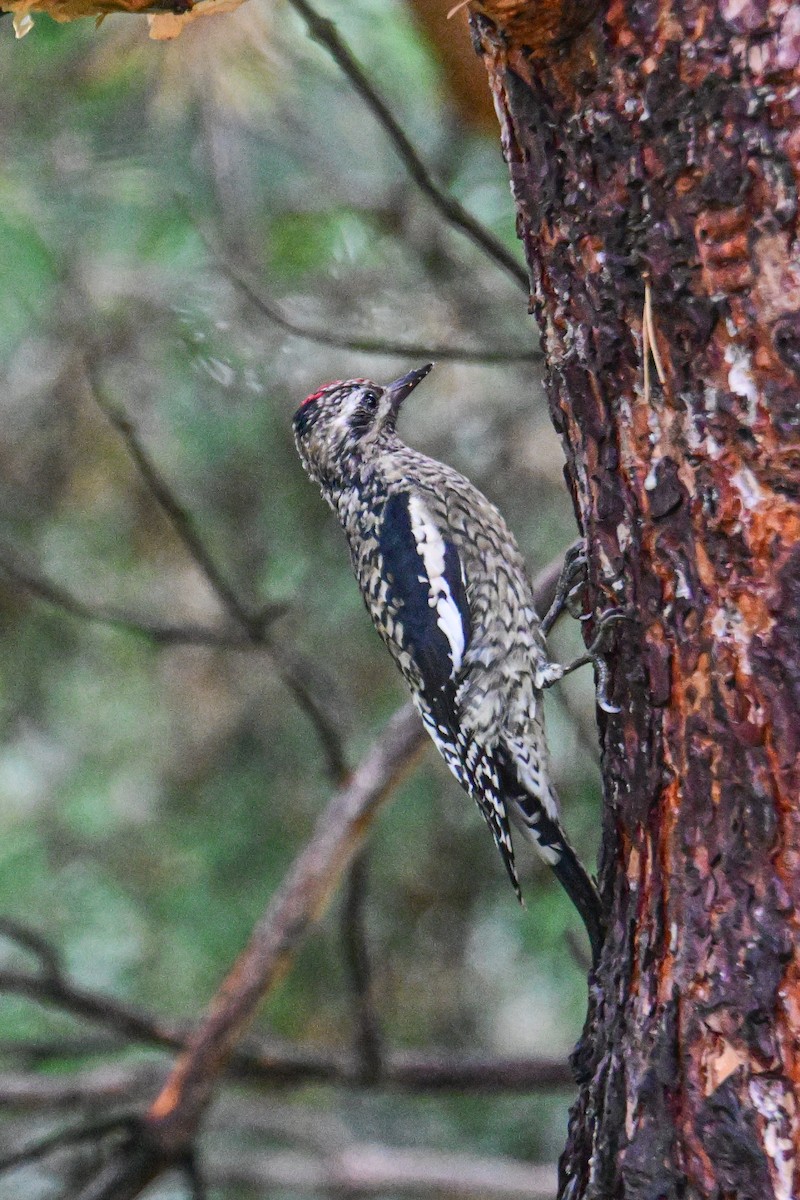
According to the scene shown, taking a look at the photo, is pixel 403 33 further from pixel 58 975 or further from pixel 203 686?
pixel 58 975

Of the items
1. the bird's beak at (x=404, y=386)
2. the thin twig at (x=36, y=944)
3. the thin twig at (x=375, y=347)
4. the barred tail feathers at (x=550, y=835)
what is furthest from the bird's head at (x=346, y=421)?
the thin twig at (x=36, y=944)

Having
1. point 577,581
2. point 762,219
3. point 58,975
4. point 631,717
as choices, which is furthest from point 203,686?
point 762,219

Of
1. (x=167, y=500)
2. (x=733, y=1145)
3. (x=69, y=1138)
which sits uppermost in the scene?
(x=167, y=500)

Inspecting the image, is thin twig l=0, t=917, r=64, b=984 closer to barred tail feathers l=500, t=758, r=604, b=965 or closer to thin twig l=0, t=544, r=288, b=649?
thin twig l=0, t=544, r=288, b=649

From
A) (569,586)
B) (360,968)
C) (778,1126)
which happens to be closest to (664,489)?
(778,1126)

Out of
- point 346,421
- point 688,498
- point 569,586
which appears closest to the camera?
point 688,498

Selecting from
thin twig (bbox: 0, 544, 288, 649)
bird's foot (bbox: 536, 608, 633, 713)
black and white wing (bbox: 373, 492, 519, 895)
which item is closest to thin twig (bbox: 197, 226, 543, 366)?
black and white wing (bbox: 373, 492, 519, 895)

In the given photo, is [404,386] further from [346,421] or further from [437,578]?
[437,578]
